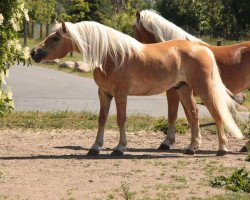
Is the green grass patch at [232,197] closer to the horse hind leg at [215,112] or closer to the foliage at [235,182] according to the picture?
the foliage at [235,182]

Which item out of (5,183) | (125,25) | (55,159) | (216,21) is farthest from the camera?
(216,21)

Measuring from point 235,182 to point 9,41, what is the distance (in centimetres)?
294

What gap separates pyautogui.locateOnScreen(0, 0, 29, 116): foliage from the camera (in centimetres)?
691

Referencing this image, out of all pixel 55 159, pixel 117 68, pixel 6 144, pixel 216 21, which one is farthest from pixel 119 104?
pixel 216 21

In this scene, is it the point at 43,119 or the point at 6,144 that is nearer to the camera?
the point at 6,144

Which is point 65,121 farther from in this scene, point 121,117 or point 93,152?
point 121,117

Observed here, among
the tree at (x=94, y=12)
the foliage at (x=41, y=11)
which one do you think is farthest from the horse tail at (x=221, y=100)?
the foliage at (x=41, y=11)

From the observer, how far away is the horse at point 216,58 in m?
11.2

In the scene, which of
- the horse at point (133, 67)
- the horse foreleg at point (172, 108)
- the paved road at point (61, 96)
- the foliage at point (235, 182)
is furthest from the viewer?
the paved road at point (61, 96)

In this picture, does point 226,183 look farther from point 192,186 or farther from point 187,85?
point 187,85

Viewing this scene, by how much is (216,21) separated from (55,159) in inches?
1722

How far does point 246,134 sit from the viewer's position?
12492mm

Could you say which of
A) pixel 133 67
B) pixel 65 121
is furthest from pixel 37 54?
pixel 65 121

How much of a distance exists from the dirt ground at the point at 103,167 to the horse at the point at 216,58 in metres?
0.66
